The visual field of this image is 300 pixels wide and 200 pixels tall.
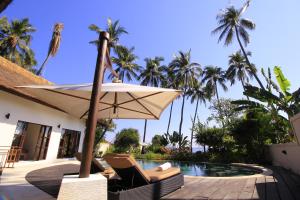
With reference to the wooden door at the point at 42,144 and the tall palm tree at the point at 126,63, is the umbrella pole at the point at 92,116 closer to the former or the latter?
the wooden door at the point at 42,144

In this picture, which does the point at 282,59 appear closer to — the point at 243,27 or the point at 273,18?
the point at 273,18

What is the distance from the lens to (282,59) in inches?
545

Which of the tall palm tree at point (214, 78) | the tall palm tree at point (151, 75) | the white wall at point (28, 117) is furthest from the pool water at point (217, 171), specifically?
the tall palm tree at point (214, 78)

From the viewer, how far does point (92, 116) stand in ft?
8.13

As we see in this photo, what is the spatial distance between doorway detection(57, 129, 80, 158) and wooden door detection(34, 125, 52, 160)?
1.31 m

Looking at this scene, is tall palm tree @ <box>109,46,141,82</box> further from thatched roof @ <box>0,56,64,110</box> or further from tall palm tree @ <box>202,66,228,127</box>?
thatched roof @ <box>0,56,64,110</box>

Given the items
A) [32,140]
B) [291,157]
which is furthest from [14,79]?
[291,157]

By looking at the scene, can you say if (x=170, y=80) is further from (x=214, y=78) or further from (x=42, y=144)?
(x=42, y=144)

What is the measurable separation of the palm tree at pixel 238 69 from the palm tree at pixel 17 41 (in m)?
28.1

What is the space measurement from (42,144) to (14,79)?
392 centimetres

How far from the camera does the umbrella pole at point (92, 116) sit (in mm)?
2352

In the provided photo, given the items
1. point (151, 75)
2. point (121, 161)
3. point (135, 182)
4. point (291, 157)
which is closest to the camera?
point (121, 161)

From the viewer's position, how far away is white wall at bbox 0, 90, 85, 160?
770cm

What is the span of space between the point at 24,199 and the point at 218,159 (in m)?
16.0
